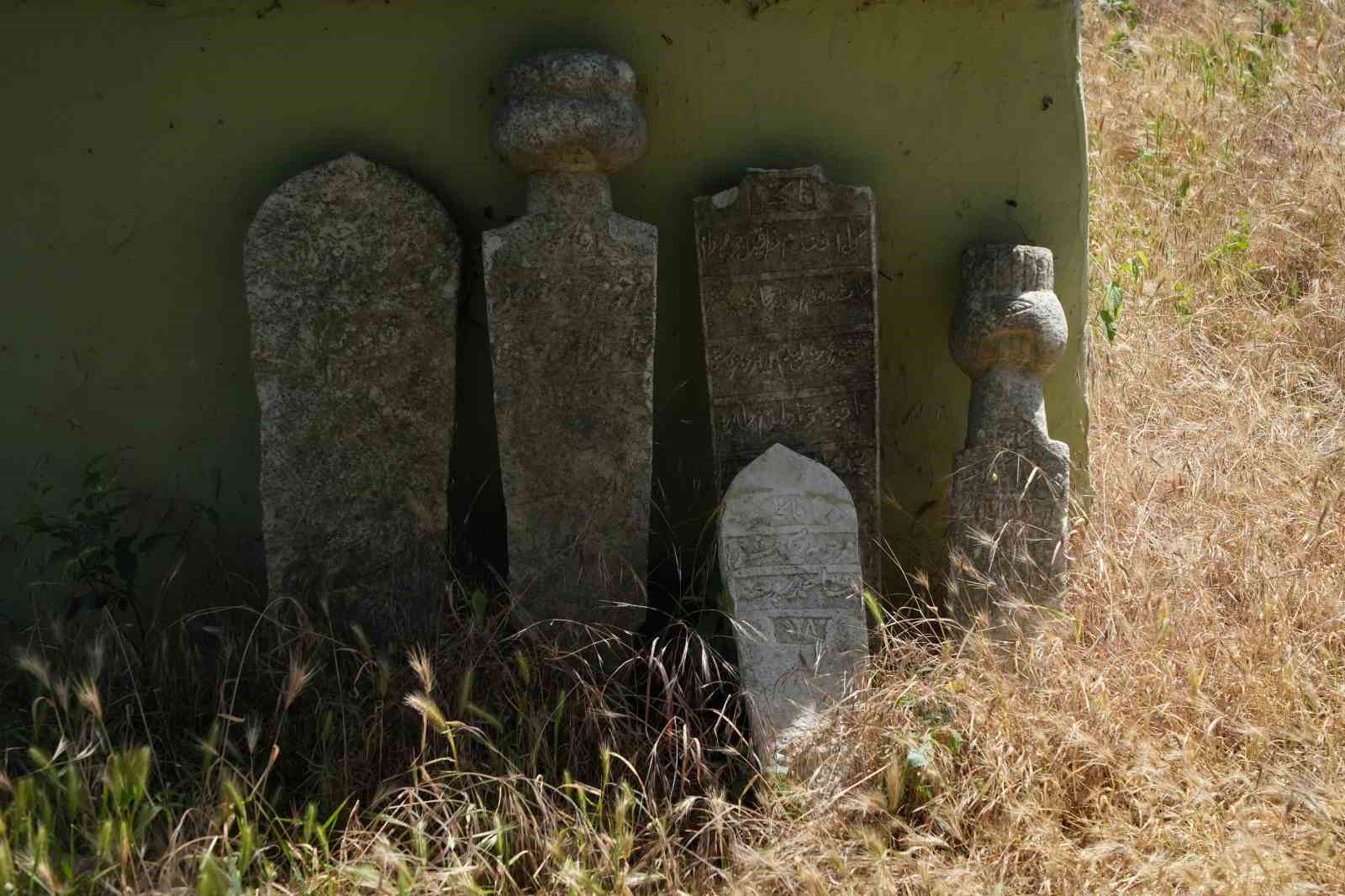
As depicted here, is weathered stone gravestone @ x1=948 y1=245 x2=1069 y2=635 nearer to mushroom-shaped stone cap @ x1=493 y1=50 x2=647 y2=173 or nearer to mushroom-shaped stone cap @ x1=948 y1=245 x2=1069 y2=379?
mushroom-shaped stone cap @ x1=948 y1=245 x2=1069 y2=379

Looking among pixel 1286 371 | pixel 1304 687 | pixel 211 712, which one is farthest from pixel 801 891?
pixel 1286 371

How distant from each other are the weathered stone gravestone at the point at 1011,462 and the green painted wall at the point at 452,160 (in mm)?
257

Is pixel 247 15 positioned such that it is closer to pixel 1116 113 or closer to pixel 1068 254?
pixel 1068 254

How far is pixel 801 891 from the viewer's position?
2.67 m

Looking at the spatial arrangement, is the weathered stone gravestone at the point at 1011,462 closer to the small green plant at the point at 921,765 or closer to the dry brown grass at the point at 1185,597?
the dry brown grass at the point at 1185,597

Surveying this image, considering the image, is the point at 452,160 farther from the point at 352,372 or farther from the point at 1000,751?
the point at 1000,751

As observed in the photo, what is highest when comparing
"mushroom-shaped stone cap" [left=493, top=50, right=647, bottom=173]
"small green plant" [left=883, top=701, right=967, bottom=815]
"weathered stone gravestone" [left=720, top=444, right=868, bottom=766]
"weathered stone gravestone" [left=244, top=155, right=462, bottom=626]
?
"mushroom-shaped stone cap" [left=493, top=50, right=647, bottom=173]

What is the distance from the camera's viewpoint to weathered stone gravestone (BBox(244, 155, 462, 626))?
11.8 feet

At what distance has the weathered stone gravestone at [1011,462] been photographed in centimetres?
357

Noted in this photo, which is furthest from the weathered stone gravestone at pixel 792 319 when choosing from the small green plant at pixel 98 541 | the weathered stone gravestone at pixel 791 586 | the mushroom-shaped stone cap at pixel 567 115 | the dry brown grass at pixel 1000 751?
the small green plant at pixel 98 541

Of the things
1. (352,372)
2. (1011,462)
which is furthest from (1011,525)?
(352,372)

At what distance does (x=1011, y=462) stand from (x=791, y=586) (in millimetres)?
658

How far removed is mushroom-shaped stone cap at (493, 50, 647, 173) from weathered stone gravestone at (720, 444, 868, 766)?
0.83m

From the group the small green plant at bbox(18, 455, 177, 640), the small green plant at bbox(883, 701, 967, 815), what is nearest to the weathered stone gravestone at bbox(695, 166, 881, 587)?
the small green plant at bbox(883, 701, 967, 815)
